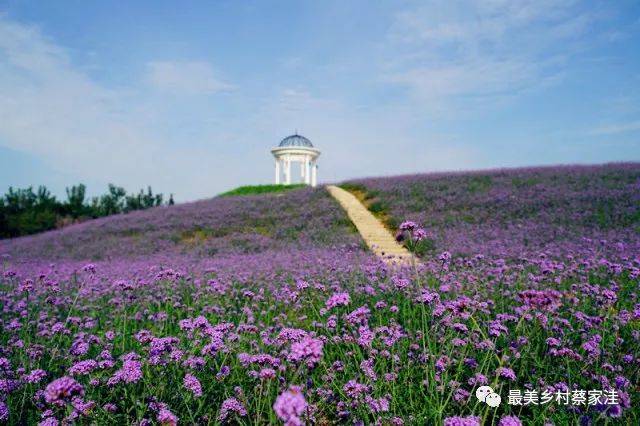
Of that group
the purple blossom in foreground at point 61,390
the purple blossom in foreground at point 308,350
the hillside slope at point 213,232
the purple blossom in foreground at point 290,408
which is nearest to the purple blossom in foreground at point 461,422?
the purple blossom in foreground at point 308,350

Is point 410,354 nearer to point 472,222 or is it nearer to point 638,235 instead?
point 638,235

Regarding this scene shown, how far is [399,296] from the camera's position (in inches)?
254

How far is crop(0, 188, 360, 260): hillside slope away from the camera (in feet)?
59.0

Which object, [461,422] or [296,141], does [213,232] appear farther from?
[296,141]

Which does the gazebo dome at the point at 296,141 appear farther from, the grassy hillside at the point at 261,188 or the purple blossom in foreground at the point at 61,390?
the purple blossom in foreground at the point at 61,390

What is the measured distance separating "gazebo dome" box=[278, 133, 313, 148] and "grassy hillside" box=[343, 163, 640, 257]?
56.5 ft

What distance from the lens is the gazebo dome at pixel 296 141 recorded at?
149 feet

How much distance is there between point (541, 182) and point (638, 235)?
36.5ft

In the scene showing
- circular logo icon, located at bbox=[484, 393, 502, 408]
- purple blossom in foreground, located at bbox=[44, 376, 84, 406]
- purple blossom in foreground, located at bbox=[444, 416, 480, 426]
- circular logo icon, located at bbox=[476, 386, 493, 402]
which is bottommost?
circular logo icon, located at bbox=[476, 386, 493, 402]

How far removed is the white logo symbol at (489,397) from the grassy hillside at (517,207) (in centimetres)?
791

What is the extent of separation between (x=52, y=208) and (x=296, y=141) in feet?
73.3

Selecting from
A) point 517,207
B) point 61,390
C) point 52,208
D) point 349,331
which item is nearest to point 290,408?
point 61,390

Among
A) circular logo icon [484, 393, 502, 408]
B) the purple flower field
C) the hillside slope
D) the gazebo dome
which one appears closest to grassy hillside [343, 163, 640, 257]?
the purple flower field

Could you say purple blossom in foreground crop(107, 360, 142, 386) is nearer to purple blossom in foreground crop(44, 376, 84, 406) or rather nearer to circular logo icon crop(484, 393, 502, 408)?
purple blossom in foreground crop(44, 376, 84, 406)
